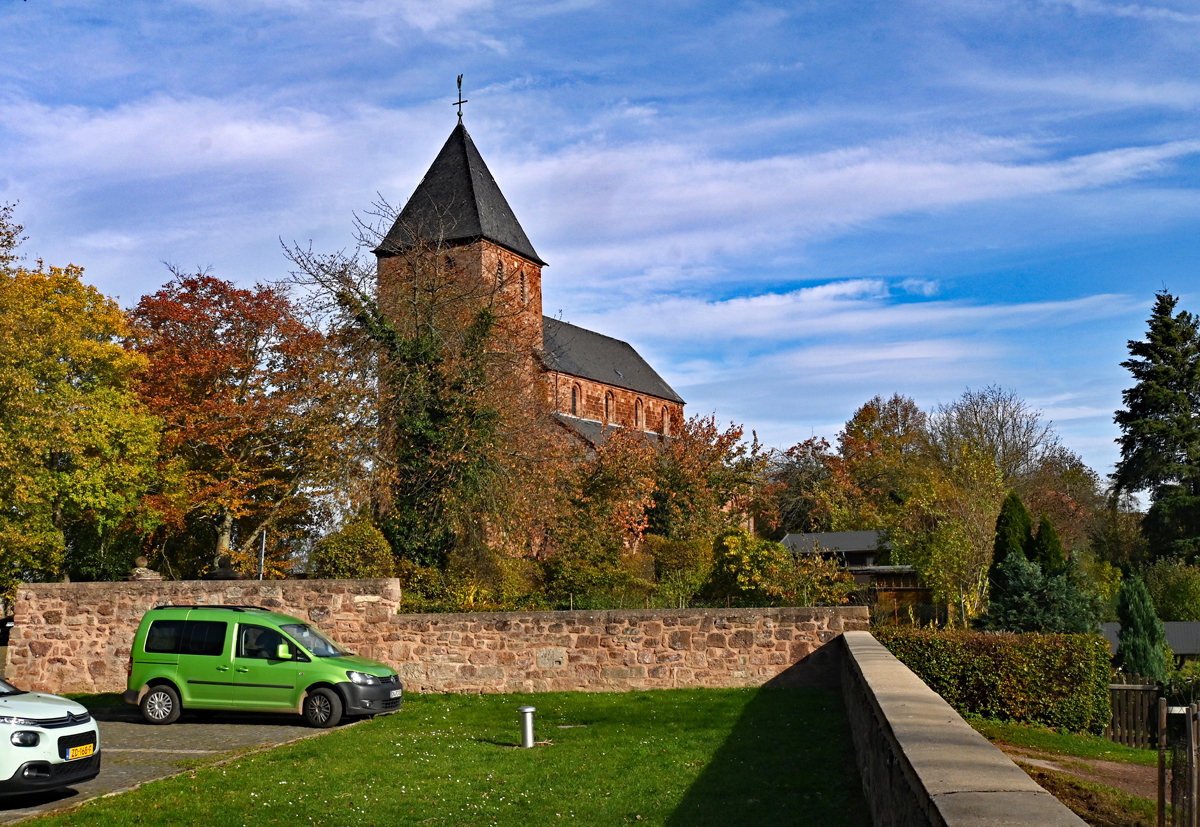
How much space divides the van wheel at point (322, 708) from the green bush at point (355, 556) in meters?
6.39

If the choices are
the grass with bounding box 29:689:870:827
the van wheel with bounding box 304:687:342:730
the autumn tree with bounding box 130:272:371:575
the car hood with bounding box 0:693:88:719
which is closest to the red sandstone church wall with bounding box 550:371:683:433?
the autumn tree with bounding box 130:272:371:575

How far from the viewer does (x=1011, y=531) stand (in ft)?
89.2

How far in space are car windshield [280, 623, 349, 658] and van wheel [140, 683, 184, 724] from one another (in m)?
1.89

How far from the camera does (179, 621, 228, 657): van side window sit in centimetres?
1449

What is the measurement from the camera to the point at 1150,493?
47750 millimetres

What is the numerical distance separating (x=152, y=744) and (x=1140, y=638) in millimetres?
19001

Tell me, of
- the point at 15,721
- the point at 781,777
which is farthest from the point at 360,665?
the point at 781,777

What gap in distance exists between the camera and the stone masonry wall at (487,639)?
16.1 metres

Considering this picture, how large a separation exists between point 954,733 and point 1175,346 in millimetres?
48521

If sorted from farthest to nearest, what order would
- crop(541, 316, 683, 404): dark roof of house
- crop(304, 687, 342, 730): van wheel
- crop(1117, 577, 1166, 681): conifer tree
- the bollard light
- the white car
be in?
crop(541, 316, 683, 404): dark roof of house, crop(1117, 577, 1166, 681): conifer tree, crop(304, 687, 342, 730): van wheel, the bollard light, the white car

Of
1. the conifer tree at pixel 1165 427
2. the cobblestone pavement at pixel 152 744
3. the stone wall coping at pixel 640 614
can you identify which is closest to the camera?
the cobblestone pavement at pixel 152 744

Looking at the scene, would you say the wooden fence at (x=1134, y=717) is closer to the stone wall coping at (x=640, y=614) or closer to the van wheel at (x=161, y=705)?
the stone wall coping at (x=640, y=614)

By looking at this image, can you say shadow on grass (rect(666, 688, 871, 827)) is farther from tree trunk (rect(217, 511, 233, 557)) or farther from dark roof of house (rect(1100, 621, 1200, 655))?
dark roof of house (rect(1100, 621, 1200, 655))

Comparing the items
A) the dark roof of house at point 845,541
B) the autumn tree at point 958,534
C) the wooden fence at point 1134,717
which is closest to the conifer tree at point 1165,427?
the dark roof of house at point 845,541
